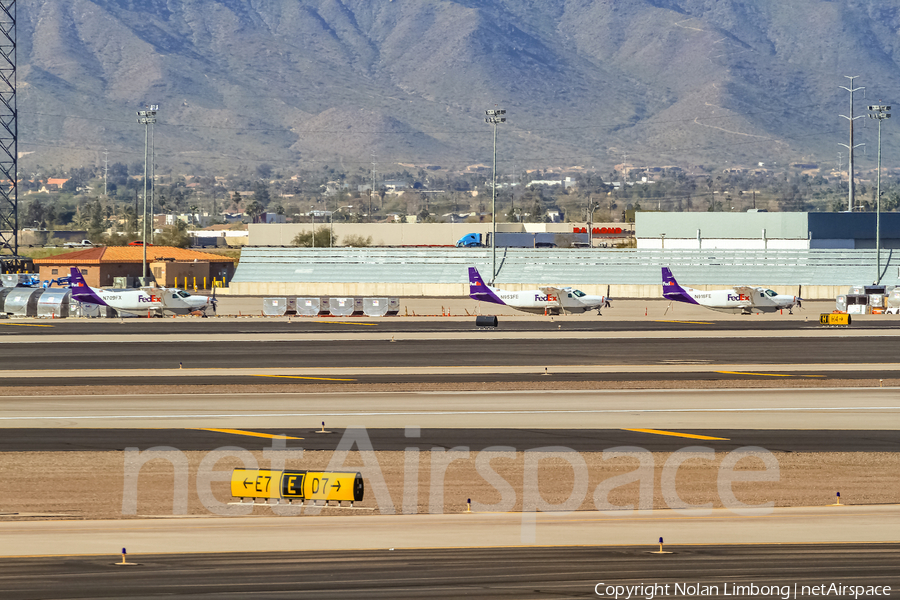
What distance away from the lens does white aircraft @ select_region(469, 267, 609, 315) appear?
248 feet

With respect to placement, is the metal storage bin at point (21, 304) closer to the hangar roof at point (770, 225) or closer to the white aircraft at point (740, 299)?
the white aircraft at point (740, 299)

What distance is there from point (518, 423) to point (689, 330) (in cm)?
3438

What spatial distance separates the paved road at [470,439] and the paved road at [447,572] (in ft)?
31.3

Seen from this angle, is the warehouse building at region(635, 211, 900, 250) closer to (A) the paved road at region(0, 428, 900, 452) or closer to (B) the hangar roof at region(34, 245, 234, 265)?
(B) the hangar roof at region(34, 245, 234, 265)

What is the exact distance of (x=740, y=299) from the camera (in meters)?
76.5

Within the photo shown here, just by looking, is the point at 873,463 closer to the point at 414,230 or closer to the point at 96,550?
the point at 96,550

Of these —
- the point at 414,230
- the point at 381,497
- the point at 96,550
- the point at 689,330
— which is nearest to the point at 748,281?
the point at 689,330

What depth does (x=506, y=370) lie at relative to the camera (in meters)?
Result: 46.3

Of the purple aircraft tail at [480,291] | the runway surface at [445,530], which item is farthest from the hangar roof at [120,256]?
the runway surface at [445,530]


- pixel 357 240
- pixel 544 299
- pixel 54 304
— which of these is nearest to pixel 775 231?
pixel 544 299

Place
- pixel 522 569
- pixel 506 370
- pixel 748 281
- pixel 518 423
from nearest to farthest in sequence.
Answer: pixel 522 569
pixel 518 423
pixel 506 370
pixel 748 281

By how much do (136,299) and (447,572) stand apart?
6005 cm

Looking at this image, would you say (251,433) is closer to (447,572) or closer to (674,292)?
(447,572)

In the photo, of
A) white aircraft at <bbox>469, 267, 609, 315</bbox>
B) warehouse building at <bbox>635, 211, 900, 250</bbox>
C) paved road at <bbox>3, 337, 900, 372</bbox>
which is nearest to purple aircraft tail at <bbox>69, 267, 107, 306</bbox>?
paved road at <bbox>3, 337, 900, 372</bbox>
